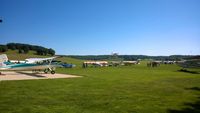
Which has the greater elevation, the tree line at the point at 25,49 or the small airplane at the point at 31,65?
the tree line at the point at 25,49

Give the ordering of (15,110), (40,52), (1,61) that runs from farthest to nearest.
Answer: (40,52) < (1,61) < (15,110)

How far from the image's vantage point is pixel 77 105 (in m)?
11.2

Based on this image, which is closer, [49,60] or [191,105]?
[191,105]

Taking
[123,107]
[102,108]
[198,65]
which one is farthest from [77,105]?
[198,65]

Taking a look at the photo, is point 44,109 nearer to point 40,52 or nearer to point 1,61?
point 1,61

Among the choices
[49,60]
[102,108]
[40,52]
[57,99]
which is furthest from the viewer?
[40,52]

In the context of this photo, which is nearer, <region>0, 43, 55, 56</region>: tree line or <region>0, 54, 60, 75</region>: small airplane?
<region>0, 54, 60, 75</region>: small airplane

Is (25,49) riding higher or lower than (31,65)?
higher

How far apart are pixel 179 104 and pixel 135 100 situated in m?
2.24

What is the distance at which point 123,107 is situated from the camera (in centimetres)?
1095

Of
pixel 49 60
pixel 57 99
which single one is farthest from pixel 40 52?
pixel 57 99

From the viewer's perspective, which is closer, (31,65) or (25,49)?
(31,65)

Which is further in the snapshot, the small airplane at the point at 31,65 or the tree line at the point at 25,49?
the tree line at the point at 25,49

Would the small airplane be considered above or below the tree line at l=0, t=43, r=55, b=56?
below
